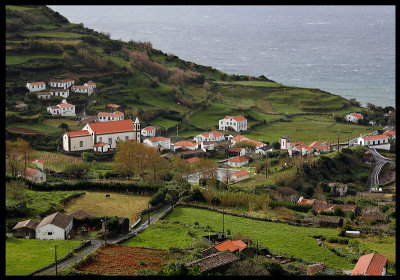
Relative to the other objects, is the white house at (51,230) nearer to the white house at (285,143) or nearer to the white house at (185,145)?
the white house at (185,145)

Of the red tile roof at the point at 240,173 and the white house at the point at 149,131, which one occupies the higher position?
the white house at the point at 149,131

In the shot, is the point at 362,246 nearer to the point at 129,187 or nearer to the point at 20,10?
the point at 129,187

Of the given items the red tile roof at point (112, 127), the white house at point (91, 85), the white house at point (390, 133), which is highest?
the white house at point (91, 85)

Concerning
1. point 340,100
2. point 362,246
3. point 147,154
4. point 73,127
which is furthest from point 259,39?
point 362,246

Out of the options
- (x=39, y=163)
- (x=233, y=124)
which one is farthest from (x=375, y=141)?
(x=39, y=163)

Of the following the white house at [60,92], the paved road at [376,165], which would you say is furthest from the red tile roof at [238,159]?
the white house at [60,92]

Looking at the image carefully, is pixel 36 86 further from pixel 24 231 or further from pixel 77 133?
pixel 24 231
